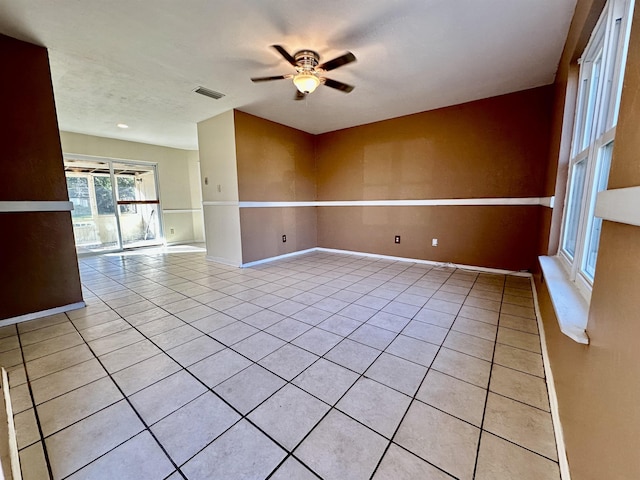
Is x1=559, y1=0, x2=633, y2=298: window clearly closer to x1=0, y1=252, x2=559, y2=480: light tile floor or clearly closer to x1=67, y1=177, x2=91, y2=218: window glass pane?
x1=0, y1=252, x2=559, y2=480: light tile floor

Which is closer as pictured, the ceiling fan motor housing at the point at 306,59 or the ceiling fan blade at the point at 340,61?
the ceiling fan blade at the point at 340,61

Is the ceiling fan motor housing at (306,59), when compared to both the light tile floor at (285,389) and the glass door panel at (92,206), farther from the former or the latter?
the glass door panel at (92,206)

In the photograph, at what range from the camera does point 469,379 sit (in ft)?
4.96

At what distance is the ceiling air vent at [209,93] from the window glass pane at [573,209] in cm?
383

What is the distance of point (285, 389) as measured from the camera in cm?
145

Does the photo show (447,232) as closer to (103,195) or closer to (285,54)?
(285,54)

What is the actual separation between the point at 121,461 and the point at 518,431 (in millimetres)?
1740

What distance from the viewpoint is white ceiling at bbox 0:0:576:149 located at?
6.20 feet

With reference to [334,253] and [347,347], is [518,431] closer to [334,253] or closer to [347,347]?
[347,347]

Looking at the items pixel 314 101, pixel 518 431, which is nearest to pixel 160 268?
pixel 314 101

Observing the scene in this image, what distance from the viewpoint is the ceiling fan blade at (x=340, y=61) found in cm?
207

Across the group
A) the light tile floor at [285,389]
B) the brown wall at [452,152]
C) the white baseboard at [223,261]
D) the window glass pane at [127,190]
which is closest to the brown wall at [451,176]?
the brown wall at [452,152]

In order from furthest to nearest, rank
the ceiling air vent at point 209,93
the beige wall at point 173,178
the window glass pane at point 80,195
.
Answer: the beige wall at point 173,178 < the window glass pane at point 80,195 < the ceiling air vent at point 209,93

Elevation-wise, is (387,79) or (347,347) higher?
(387,79)
